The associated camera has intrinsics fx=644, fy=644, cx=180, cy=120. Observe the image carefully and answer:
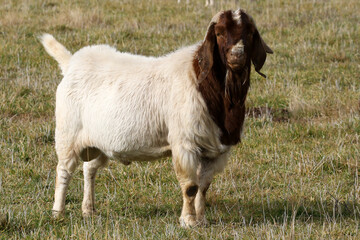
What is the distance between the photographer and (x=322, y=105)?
782cm

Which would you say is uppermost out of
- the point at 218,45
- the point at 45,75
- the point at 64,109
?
the point at 218,45

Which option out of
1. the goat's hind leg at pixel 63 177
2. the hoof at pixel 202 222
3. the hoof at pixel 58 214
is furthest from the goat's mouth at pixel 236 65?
the hoof at pixel 58 214

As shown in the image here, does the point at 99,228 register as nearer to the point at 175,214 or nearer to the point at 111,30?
the point at 175,214

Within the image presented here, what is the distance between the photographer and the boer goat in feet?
15.3

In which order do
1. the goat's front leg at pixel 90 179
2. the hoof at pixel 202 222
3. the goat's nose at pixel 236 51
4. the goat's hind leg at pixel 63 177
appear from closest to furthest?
the goat's nose at pixel 236 51 → the hoof at pixel 202 222 → the goat's hind leg at pixel 63 177 → the goat's front leg at pixel 90 179

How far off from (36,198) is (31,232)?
100 centimetres

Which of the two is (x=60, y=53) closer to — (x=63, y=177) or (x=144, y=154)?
(x=63, y=177)

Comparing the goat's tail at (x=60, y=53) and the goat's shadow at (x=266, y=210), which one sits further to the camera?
the goat's tail at (x=60, y=53)

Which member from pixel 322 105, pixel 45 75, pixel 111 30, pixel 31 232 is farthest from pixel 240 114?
pixel 111 30

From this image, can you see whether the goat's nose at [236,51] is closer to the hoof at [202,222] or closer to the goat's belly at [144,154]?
the goat's belly at [144,154]

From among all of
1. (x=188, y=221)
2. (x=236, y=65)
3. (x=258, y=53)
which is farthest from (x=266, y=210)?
(x=236, y=65)

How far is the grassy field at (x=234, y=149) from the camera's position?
4.83 meters

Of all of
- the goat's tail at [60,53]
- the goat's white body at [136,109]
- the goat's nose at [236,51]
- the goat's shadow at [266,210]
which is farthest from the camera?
the goat's tail at [60,53]

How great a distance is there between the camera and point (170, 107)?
4.84 m
